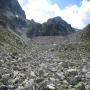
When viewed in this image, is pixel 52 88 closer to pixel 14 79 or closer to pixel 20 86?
pixel 20 86

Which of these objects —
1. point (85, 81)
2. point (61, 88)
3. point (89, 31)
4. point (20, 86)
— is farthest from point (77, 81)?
point (89, 31)

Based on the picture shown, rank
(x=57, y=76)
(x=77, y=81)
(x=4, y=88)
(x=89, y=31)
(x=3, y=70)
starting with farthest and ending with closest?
(x=89, y=31)
(x=3, y=70)
(x=57, y=76)
(x=77, y=81)
(x=4, y=88)

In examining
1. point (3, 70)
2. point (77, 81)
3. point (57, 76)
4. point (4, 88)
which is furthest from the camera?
point (3, 70)

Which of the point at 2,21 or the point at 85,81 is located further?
the point at 2,21

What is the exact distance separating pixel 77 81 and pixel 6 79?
A: 4642 mm

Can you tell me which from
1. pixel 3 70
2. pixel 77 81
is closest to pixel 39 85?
pixel 77 81

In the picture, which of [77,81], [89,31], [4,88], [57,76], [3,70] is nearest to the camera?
[4,88]

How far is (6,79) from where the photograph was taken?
67.6 ft

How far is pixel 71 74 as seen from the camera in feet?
74.7

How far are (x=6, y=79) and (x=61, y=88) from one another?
4352mm

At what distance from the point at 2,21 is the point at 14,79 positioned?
145m

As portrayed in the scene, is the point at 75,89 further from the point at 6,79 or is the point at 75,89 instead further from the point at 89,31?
the point at 89,31

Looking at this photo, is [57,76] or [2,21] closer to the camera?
[57,76]

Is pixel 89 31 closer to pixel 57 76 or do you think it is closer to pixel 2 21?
pixel 2 21
